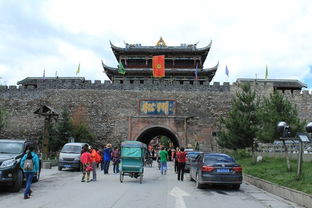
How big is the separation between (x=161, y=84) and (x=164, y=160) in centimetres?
1286

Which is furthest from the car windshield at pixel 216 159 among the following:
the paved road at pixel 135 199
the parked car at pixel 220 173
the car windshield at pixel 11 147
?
the car windshield at pixel 11 147

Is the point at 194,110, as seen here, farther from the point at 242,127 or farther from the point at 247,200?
the point at 247,200

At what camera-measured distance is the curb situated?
6527 mm

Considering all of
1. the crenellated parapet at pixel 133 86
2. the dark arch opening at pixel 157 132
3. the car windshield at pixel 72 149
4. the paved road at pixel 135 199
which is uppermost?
the crenellated parapet at pixel 133 86

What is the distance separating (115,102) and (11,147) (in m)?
17.0

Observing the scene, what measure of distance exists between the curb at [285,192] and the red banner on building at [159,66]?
19010mm

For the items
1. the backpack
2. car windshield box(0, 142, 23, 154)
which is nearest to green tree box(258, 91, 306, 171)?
car windshield box(0, 142, 23, 154)

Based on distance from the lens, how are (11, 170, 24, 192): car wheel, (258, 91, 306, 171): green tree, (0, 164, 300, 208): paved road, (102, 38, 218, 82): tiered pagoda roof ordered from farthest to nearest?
(102, 38, 218, 82): tiered pagoda roof
(258, 91, 306, 171): green tree
(11, 170, 24, 192): car wheel
(0, 164, 300, 208): paved road

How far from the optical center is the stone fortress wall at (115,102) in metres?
25.2

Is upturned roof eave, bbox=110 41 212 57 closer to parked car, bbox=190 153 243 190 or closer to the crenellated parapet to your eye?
the crenellated parapet

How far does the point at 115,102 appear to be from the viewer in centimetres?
2573

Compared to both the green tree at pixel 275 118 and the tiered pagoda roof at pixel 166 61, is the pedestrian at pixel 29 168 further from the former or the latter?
the tiered pagoda roof at pixel 166 61

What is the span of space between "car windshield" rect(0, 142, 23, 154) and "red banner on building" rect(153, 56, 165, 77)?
2068 cm

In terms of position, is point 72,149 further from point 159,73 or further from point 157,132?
point 159,73
